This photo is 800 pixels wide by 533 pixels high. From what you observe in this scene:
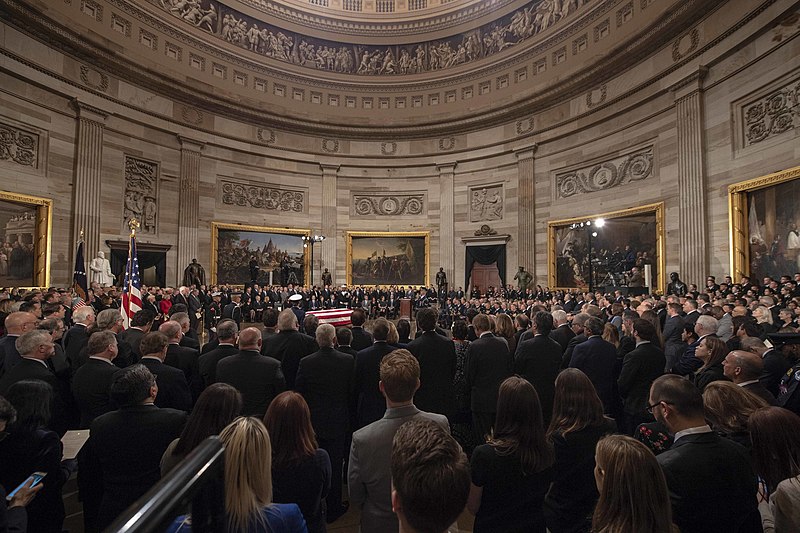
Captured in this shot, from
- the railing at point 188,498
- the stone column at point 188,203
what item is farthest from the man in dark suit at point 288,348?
the stone column at point 188,203

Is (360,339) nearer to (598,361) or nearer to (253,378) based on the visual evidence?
(253,378)

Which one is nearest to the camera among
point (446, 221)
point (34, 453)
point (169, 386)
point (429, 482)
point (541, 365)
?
point (429, 482)

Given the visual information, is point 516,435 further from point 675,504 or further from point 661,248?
point 661,248

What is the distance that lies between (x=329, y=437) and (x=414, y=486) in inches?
116

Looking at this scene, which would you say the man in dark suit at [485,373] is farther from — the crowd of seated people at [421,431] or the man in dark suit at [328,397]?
the man in dark suit at [328,397]

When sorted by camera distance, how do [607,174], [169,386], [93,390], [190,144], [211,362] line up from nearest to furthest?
[93,390], [169,386], [211,362], [607,174], [190,144]

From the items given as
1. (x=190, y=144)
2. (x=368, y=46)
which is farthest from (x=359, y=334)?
(x=368, y=46)

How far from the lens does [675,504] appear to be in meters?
2.18

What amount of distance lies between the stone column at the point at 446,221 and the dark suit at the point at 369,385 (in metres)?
20.6

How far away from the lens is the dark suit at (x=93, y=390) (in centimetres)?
360

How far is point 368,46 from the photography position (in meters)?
27.2

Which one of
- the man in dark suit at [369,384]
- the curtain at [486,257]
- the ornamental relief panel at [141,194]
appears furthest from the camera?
the curtain at [486,257]

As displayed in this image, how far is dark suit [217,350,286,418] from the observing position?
3957 mm

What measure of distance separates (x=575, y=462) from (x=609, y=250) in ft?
56.5
